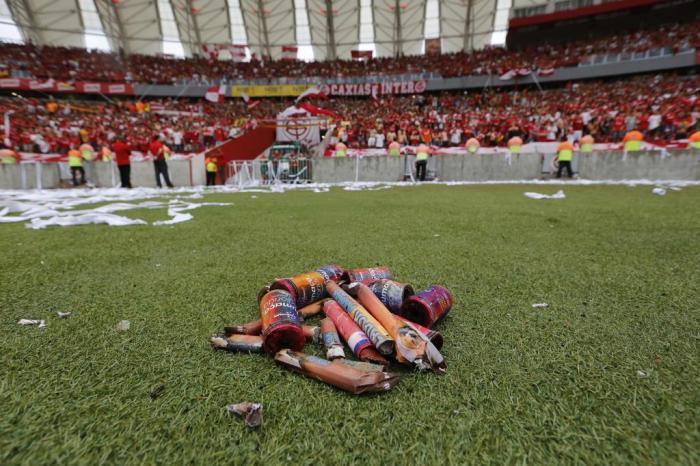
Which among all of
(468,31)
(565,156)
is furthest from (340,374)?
(468,31)

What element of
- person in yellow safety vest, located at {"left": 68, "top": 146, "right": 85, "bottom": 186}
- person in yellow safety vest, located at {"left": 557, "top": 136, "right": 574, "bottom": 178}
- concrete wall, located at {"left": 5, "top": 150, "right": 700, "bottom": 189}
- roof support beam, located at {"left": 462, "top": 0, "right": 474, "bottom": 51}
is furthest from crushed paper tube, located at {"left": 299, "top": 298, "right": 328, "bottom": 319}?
roof support beam, located at {"left": 462, "top": 0, "right": 474, "bottom": 51}

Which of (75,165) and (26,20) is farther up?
(26,20)

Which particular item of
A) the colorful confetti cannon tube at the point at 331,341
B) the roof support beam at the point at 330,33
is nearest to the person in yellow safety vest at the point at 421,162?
the colorful confetti cannon tube at the point at 331,341

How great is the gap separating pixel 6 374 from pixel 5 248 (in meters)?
2.75

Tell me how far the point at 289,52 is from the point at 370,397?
1736 inches

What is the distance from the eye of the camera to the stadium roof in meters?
33.4

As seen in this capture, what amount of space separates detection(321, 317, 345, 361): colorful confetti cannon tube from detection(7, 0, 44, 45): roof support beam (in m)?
47.8

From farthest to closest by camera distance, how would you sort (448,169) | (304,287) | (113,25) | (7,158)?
(113,25) → (448,169) → (7,158) → (304,287)

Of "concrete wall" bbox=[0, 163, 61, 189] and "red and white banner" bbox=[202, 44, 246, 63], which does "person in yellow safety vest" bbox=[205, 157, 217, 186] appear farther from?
"red and white banner" bbox=[202, 44, 246, 63]

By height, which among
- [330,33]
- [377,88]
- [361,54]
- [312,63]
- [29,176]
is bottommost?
[29,176]

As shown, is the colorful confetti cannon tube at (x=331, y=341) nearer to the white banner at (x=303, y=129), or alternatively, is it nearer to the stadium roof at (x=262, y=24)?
the white banner at (x=303, y=129)

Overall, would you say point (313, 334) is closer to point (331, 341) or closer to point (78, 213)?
point (331, 341)

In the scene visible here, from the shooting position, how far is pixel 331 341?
142 cm

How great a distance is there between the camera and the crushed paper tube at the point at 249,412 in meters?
1.02
